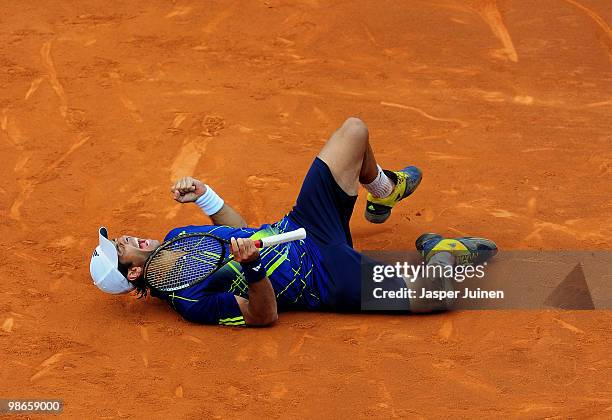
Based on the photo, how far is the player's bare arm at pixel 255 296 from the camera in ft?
20.3

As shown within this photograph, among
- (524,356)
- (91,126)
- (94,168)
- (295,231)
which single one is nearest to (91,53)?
(91,126)

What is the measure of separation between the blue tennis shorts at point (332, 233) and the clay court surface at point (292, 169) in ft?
0.55

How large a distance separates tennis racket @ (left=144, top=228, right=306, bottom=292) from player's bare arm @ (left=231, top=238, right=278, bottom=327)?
0.85ft

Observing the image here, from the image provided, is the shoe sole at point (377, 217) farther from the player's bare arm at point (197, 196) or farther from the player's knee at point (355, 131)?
the player's bare arm at point (197, 196)

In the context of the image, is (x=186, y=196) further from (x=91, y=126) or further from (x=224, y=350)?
(x=91, y=126)

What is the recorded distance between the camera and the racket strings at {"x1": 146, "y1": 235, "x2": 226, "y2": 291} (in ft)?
21.6

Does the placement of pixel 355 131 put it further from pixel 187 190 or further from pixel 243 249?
pixel 243 249

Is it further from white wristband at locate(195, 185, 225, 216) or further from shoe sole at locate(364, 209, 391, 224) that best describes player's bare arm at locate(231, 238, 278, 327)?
shoe sole at locate(364, 209, 391, 224)

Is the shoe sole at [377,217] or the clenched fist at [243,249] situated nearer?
the clenched fist at [243,249]

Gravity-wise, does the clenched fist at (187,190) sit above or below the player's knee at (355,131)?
below

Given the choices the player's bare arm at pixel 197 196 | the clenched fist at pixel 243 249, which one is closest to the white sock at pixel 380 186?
the player's bare arm at pixel 197 196

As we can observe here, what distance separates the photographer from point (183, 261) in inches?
260

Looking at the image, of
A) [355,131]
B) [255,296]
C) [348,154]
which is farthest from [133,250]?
[355,131]

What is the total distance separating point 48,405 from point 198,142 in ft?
11.0
